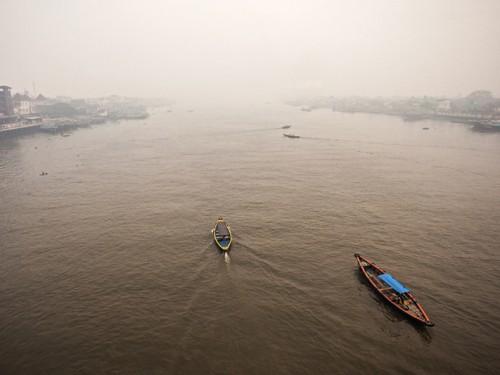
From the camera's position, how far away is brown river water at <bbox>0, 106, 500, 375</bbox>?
888 inches

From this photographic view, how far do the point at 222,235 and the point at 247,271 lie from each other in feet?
21.9

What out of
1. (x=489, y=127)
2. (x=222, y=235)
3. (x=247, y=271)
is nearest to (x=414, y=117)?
(x=489, y=127)

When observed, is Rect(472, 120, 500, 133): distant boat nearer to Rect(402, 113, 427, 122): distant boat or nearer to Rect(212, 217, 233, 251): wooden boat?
Rect(402, 113, 427, 122): distant boat

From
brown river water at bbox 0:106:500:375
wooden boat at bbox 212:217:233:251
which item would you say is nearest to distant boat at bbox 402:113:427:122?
brown river water at bbox 0:106:500:375

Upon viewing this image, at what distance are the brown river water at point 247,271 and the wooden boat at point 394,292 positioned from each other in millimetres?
1003

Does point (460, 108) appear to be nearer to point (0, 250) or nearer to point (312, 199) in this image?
point (312, 199)

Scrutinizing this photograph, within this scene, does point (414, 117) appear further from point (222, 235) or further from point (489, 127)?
point (222, 235)

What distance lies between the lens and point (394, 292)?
27406 millimetres

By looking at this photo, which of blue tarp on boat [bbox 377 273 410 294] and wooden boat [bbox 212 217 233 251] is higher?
wooden boat [bbox 212 217 233 251]

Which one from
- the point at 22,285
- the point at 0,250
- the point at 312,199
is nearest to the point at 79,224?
the point at 0,250

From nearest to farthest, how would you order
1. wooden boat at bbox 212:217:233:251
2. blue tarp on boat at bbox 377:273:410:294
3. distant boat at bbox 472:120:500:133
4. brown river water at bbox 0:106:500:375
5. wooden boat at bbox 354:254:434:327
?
1. brown river water at bbox 0:106:500:375
2. wooden boat at bbox 354:254:434:327
3. blue tarp on boat at bbox 377:273:410:294
4. wooden boat at bbox 212:217:233:251
5. distant boat at bbox 472:120:500:133

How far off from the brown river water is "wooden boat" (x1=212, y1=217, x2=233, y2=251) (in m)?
1.17

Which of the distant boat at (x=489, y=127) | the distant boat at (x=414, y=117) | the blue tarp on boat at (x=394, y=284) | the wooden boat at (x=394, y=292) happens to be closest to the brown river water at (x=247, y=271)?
the wooden boat at (x=394, y=292)

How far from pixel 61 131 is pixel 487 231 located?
162043 millimetres
